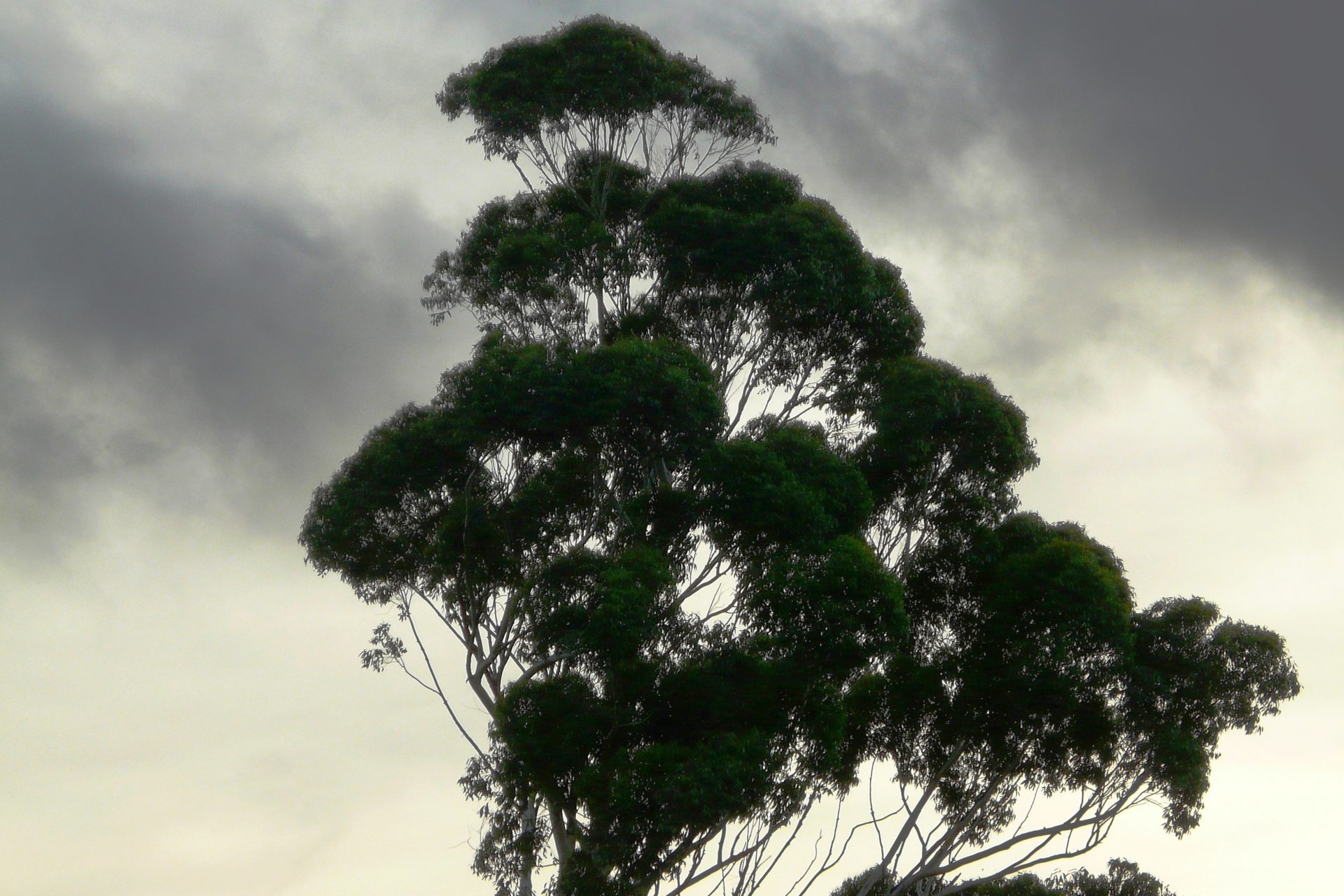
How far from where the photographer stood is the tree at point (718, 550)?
20031mm

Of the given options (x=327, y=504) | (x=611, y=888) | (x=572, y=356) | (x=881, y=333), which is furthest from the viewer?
(x=881, y=333)

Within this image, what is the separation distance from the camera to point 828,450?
21.9 meters

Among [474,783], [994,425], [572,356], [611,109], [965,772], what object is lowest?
[965,772]

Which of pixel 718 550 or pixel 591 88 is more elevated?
pixel 591 88

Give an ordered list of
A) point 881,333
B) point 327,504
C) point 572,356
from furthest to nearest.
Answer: point 881,333 → point 327,504 → point 572,356

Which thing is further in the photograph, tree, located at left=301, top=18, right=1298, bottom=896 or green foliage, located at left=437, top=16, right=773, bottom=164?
green foliage, located at left=437, top=16, right=773, bottom=164

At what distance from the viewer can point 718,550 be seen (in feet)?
71.0

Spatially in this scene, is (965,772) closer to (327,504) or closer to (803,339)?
(803,339)

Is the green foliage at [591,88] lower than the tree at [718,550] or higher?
higher

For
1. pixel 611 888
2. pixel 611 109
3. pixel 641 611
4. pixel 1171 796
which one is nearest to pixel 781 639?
pixel 641 611

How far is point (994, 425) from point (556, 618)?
25.0ft

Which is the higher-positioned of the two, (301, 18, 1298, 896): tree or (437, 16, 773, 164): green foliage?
(437, 16, 773, 164): green foliage

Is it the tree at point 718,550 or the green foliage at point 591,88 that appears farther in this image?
the green foliage at point 591,88

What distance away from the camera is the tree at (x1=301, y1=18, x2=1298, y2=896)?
2003 cm
